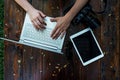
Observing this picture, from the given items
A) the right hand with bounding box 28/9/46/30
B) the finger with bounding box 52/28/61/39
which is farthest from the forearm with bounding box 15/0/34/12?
the finger with bounding box 52/28/61/39

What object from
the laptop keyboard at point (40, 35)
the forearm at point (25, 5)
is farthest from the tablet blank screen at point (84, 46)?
the forearm at point (25, 5)

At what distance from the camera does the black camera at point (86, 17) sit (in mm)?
1646

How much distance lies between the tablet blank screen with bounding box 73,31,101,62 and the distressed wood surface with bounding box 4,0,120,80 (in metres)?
0.03

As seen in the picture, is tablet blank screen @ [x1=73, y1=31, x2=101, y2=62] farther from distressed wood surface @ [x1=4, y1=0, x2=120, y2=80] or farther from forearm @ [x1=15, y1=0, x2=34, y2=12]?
forearm @ [x1=15, y1=0, x2=34, y2=12]

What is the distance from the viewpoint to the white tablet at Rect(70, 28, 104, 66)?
5.51 feet

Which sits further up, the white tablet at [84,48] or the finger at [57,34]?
the finger at [57,34]

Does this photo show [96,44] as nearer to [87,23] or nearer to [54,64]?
[87,23]

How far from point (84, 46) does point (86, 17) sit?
14 cm

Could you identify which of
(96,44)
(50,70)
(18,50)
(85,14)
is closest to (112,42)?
(96,44)

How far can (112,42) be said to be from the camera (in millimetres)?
1712

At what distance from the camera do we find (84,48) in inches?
66.6

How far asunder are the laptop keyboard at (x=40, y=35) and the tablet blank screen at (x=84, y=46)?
108 mm

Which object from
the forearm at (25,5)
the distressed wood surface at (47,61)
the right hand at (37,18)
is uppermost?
the forearm at (25,5)

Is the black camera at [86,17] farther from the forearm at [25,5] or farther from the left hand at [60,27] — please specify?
the forearm at [25,5]
